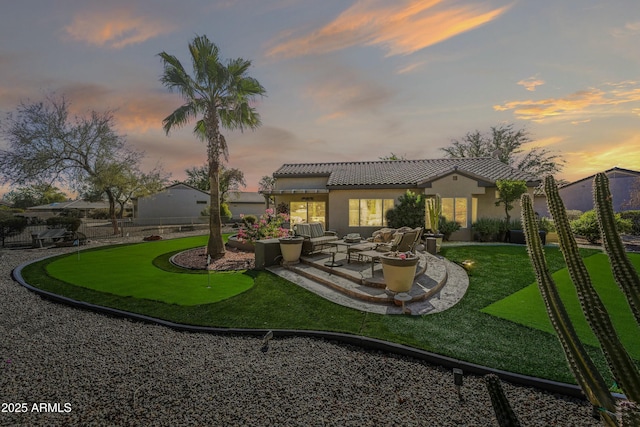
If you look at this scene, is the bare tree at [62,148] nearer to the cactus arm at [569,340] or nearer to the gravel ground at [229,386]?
the gravel ground at [229,386]

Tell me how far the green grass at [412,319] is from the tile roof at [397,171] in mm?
9322

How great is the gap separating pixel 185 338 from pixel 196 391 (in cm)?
173

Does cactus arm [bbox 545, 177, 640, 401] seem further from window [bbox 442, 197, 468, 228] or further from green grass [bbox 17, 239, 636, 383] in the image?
window [bbox 442, 197, 468, 228]

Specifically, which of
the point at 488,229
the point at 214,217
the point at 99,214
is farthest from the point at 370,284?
the point at 99,214

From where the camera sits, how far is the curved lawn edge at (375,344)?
3293mm

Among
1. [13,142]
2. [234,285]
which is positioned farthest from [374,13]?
[13,142]

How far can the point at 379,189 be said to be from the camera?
55.3 ft

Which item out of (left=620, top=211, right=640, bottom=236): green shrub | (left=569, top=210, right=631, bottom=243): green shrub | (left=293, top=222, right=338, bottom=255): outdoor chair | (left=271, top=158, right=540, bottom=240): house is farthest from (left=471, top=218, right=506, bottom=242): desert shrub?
(left=620, top=211, right=640, bottom=236): green shrub

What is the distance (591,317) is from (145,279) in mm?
10250

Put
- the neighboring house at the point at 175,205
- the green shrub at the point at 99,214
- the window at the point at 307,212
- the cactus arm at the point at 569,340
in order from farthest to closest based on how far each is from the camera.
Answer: the green shrub at the point at 99,214, the neighboring house at the point at 175,205, the window at the point at 307,212, the cactus arm at the point at 569,340

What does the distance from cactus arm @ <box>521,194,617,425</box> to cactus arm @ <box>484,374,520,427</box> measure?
48cm

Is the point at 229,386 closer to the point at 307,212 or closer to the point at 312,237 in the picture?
the point at 312,237

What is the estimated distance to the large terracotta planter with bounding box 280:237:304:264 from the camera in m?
9.73

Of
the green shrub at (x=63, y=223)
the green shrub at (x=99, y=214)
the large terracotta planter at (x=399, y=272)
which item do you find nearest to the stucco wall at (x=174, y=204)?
the green shrub at (x=99, y=214)
